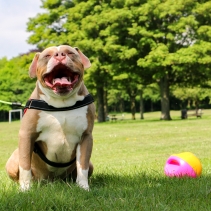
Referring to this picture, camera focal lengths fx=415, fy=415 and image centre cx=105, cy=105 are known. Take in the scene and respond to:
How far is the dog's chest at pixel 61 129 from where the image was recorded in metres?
4.25

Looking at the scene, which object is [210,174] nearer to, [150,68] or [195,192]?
[195,192]

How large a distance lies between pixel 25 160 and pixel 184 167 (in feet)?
6.73

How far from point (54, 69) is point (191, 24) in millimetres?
25493

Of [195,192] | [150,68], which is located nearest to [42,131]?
[195,192]

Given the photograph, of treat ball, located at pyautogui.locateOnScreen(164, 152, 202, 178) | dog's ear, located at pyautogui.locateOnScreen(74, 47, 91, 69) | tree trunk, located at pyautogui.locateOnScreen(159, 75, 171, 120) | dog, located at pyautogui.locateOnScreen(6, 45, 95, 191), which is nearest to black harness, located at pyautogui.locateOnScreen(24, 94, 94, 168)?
dog, located at pyautogui.locateOnScreen(6, 45, 95, 191)

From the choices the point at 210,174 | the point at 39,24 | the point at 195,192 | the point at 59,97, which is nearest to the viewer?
the point at 195,192

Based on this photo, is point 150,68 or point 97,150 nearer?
point 97,150

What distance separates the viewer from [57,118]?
4.26 metres

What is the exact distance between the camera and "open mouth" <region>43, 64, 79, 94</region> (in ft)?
13.6

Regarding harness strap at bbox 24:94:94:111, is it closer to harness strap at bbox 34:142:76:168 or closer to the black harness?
the black harness

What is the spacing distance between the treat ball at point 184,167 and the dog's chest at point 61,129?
1.50 meters

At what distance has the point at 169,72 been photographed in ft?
102

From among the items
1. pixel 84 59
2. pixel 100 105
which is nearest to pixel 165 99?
pixel 100 105

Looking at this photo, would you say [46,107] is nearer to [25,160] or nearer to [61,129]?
[61,129]
